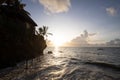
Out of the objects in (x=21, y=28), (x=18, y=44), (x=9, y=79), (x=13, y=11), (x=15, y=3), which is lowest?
(x=9, y=79)

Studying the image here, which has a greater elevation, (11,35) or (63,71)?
(11,35)

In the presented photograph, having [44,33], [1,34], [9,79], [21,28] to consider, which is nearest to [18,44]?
[21,28]

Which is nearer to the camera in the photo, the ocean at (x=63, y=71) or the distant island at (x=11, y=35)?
the ocean at (x=63, y=71)

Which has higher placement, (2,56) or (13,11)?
(13,11)

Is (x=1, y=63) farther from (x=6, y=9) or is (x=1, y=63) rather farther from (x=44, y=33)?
(x=44, y=33)

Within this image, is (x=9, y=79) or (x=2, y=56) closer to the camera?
(x=9, y=79)

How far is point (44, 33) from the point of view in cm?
5225

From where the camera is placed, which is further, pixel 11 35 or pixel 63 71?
pixel 11 35

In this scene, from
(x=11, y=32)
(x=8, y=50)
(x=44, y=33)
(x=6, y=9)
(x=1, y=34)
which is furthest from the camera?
(x=44, y=33)

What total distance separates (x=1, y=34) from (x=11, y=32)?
370 cm

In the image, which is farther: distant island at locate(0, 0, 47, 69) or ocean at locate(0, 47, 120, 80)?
distant island at locate(0, 0, 47, 69)

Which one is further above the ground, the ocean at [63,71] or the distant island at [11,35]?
the distant island at [11,35]

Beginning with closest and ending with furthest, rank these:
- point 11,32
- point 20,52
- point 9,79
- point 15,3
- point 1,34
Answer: point 9,79 → point 1,34 → point 11,32 → point 20,52 → point 15,3

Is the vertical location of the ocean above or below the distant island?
below
